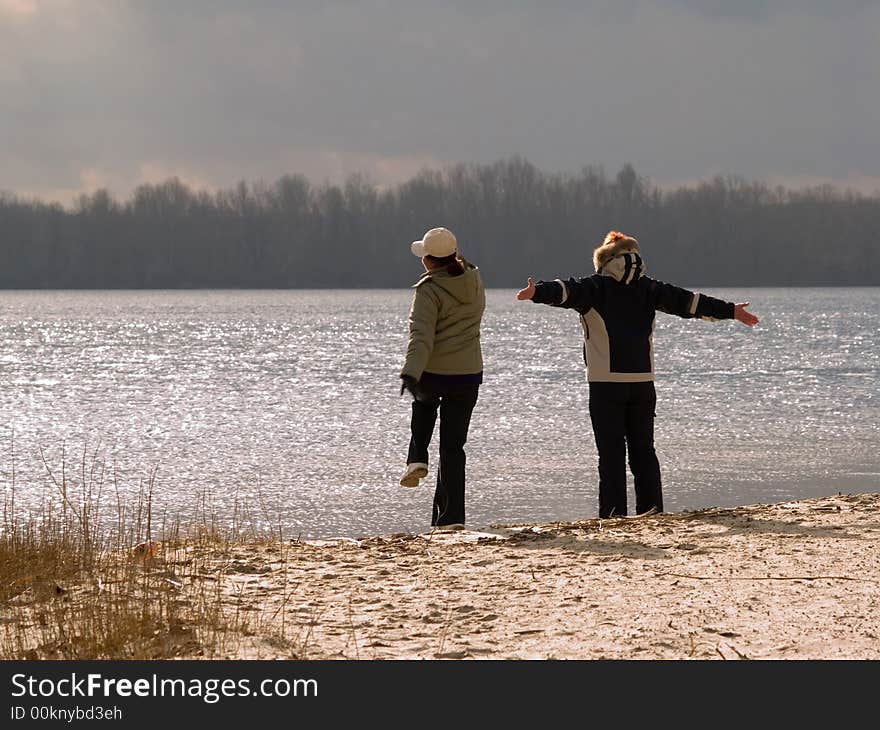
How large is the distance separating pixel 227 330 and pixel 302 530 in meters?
44.7

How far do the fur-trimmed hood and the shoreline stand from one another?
1.51 metres

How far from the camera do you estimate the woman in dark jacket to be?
24.6 ft

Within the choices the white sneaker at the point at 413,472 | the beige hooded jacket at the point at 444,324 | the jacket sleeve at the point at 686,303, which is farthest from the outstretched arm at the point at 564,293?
the white sneaker at the point at 413,472

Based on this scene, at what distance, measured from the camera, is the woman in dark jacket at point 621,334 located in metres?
7.49

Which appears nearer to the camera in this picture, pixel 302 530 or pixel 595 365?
pixel 595 365

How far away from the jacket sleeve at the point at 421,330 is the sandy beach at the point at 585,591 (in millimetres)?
1014

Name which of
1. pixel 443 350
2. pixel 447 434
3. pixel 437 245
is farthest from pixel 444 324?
pixel 447 434

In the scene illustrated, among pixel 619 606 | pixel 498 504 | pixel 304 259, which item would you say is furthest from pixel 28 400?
pixel 304 259

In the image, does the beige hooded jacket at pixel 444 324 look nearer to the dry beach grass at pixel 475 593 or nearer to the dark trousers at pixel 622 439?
the dark trousers at pixel 622 439

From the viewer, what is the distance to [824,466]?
12.9m

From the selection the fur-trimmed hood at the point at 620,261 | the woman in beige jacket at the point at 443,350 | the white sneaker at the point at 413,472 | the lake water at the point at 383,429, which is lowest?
the lake water at the point at 383,429

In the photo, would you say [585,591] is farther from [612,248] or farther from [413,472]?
[612,248]

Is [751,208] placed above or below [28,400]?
above
